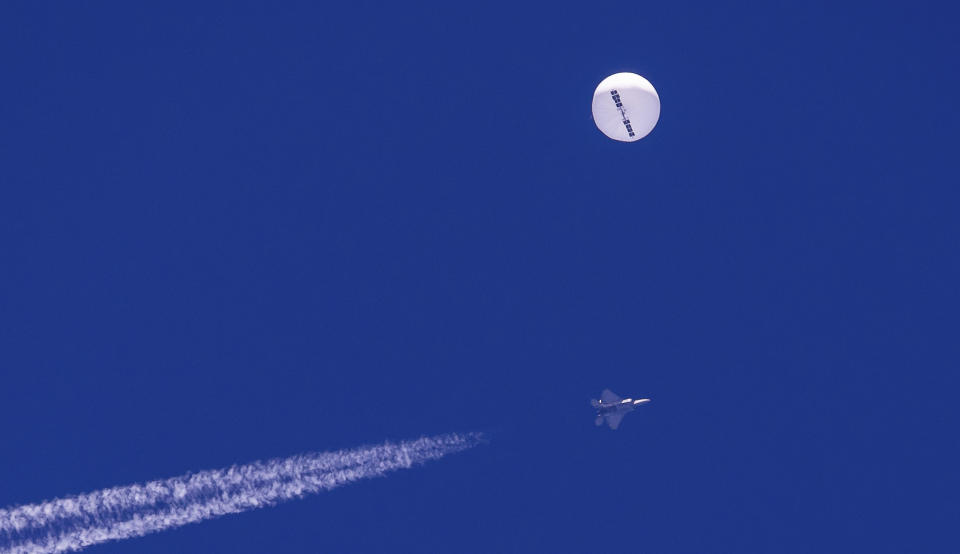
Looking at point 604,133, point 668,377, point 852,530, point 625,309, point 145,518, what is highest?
point 604,133

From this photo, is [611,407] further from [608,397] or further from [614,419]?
[614,419]

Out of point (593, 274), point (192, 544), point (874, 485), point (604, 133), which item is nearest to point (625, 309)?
point (593, 274)

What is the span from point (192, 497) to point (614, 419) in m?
28.0

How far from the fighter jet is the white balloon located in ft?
56.4

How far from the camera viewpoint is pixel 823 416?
61688 millimetres

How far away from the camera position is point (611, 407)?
59750 mm

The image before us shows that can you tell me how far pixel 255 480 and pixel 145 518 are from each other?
6.97m

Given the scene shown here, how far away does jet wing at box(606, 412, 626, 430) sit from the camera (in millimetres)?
59906

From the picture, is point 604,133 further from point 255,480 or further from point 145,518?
point 145,518

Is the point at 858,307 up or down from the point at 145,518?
up

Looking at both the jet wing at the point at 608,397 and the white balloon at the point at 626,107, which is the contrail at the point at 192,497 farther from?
the white balloon at the point at 626,107

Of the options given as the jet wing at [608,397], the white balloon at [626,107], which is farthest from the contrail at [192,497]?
the white balloon at [626,107]

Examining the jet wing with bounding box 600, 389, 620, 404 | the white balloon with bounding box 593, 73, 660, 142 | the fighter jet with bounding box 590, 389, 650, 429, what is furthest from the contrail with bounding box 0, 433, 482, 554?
the white balloon with bounding box 593, 73, 660, 142

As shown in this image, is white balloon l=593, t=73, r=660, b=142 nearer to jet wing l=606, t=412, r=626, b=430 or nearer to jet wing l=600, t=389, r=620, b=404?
jet wing l=600, t=389, r=620, b=404
